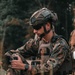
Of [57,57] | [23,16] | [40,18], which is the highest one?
[40,18]

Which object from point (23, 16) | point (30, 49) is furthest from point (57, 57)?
point (23, 16)

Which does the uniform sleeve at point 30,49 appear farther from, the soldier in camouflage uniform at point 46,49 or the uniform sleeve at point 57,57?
the uniform sleeve at point 57,57

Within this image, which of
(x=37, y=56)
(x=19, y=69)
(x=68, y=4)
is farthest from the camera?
(x=68, y=4)

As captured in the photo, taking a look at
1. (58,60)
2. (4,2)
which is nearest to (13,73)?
(58,60)

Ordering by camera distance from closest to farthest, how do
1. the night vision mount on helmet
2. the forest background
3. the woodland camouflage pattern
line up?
1. the woodland camouflage pattern
2. the night vision mount on helmet
3. the forest background

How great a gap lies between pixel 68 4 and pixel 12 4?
217 centimetres

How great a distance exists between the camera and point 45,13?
4.86m

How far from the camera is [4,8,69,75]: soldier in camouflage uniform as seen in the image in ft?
15.0

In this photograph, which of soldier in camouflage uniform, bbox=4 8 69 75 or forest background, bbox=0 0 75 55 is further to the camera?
forest background, bbox=0 0 75 55

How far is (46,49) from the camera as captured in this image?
475 centimetres

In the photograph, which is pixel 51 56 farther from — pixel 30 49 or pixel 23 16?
pixel 23 16

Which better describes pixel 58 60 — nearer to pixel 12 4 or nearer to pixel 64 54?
pixel 64 54

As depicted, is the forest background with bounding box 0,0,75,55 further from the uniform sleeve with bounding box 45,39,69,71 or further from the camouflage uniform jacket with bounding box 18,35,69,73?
the uniform sleeve with bounding box 45,39,69,71

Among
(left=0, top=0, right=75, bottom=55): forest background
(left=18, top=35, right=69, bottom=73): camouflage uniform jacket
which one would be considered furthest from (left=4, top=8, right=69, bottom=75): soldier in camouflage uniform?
(left=0, top=0, right=75, bottom=55): forest background
